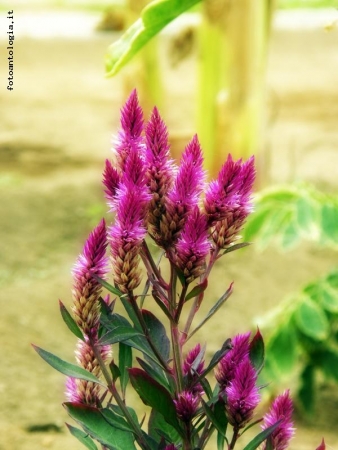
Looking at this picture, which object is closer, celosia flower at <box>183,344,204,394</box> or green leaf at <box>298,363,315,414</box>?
celosia flower at <box>183,344,204,394</box>

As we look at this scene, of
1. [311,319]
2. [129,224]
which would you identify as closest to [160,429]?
[129,224]

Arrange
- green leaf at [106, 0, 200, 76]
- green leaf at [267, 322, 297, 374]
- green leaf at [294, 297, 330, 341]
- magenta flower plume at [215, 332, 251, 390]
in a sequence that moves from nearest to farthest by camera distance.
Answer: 1. magenta flower plume at [215, 332, 251, 390]
2. green leaf at [106, 0, 200, 76]
3. green leaf at [294, 297, 330, 341]
4. green leaf at [267, 322, 297, 374]

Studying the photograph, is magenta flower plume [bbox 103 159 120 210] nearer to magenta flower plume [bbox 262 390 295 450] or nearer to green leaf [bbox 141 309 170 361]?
green leaf [bbox 141 309 170 361]

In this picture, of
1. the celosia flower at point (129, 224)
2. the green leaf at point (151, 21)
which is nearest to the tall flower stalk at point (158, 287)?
the celosia flower at point (129, 224)

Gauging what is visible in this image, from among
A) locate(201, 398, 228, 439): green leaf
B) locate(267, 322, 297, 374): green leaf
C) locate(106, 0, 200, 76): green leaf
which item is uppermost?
locate(106, 0, 200, 76): green leaf

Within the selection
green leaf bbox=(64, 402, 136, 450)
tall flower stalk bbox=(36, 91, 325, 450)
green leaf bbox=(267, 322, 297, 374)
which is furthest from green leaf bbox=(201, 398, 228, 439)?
green leaf bbox=(267, 322, 297, 374)

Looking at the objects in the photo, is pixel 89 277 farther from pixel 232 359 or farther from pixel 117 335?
pixel 232 359

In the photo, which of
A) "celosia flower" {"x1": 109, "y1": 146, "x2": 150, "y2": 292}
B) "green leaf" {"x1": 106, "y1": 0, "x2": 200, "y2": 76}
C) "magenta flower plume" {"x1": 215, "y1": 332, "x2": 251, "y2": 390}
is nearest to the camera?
"celosia flower" {"x1": 109, "y1": 146, "x2": 150, "y2": 292}

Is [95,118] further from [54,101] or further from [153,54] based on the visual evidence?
[153,54]
